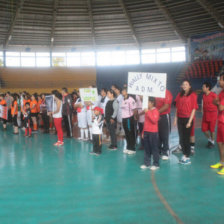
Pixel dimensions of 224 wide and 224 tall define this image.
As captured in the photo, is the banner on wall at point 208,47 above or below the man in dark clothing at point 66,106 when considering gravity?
above

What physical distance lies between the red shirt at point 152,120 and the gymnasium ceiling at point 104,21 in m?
15.3

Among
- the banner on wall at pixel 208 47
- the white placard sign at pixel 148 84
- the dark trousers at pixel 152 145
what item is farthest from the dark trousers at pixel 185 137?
the banner on wall at pixel 208 47

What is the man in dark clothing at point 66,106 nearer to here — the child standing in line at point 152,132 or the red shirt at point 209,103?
the child standing in line at point 152,132

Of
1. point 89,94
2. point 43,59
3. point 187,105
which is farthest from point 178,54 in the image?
point 187,105

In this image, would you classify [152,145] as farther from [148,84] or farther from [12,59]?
[12,59]

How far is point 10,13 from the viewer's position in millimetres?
18250

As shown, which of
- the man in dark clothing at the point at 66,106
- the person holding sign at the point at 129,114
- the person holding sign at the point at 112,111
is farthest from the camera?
the man in dark clothing at the point at 66,106

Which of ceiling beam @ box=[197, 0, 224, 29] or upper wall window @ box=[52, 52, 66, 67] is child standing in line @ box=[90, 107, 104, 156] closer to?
ceiling beam @ box=[197, 0, 224, 29]

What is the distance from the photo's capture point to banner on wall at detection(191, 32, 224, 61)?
18.8 meters

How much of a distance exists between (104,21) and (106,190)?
61.6ft

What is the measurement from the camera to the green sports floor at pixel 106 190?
2740mm

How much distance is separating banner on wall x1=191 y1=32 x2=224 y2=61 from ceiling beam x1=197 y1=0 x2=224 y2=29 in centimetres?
86

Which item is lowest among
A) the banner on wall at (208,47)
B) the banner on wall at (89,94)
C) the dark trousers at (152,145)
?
the dark trousers at (152,145)

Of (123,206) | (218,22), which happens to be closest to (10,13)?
(218,22)
